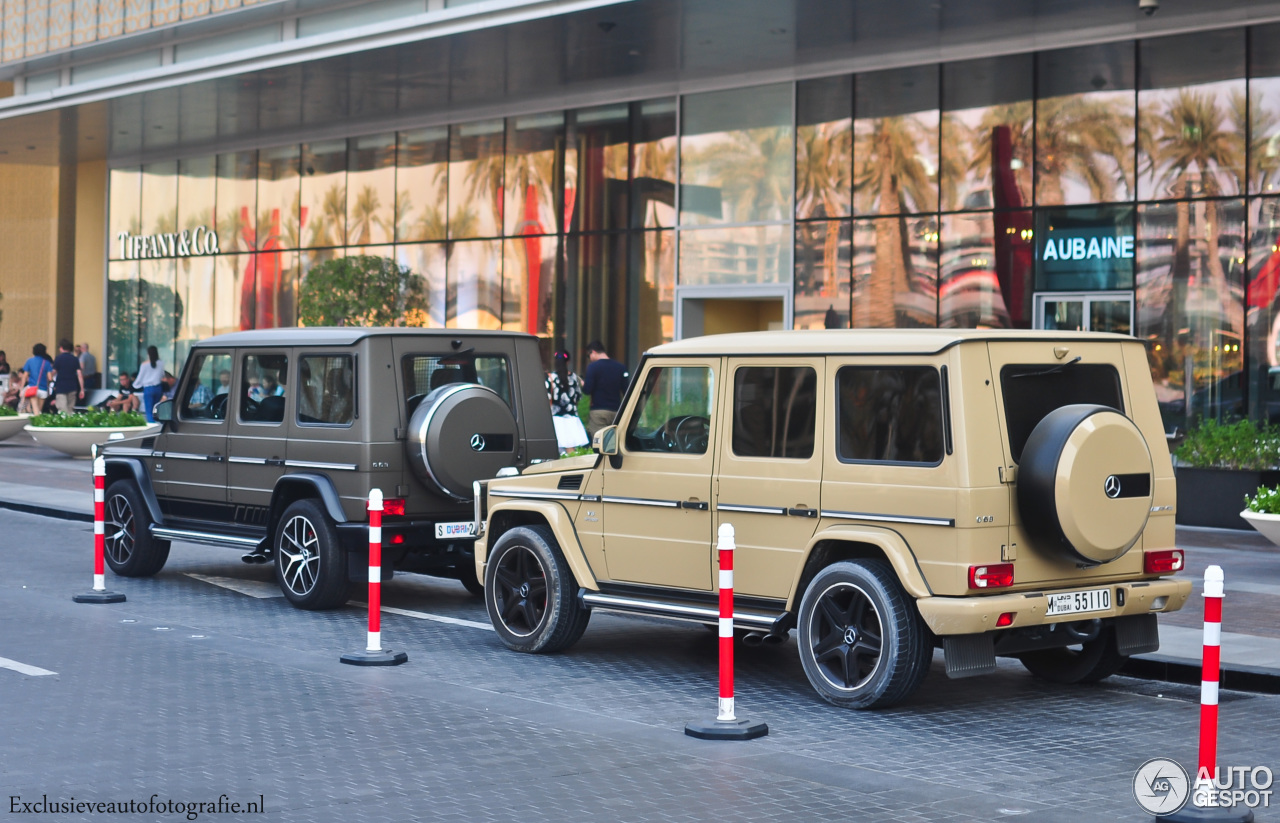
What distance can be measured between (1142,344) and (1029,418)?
3.68 ft

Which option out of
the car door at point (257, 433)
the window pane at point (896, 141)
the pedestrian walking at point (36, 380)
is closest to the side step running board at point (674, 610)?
the car door at point (257, 433)

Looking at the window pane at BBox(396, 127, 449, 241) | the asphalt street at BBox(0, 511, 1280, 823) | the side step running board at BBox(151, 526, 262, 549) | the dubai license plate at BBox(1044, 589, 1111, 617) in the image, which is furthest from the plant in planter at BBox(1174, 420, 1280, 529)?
the window pane at BBox(396, 127, 449, 241)

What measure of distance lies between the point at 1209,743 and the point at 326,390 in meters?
7.22

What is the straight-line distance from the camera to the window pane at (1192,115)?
1980cm

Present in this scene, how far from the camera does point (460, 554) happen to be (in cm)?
1118

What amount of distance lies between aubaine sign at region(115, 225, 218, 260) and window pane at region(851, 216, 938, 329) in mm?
19408

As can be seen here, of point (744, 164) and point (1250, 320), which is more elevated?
point (744, 164)

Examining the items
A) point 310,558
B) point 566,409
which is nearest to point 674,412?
point 310,558

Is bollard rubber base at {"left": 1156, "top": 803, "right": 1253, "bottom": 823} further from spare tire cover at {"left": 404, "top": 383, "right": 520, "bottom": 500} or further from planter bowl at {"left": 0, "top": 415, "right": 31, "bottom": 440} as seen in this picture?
planter bowl at {"left": 0, "top": 415, "right": 31, "bottom": 440}

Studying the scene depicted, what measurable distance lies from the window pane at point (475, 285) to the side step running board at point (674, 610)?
2108 cm

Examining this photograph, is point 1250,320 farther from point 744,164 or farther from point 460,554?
point 460,554

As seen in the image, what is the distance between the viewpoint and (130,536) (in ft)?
41.8

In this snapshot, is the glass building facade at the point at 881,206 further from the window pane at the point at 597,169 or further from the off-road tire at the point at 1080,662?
the off-road tire at the point at 1080,662

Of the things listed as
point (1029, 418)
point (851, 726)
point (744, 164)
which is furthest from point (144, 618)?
point (744, 164)
